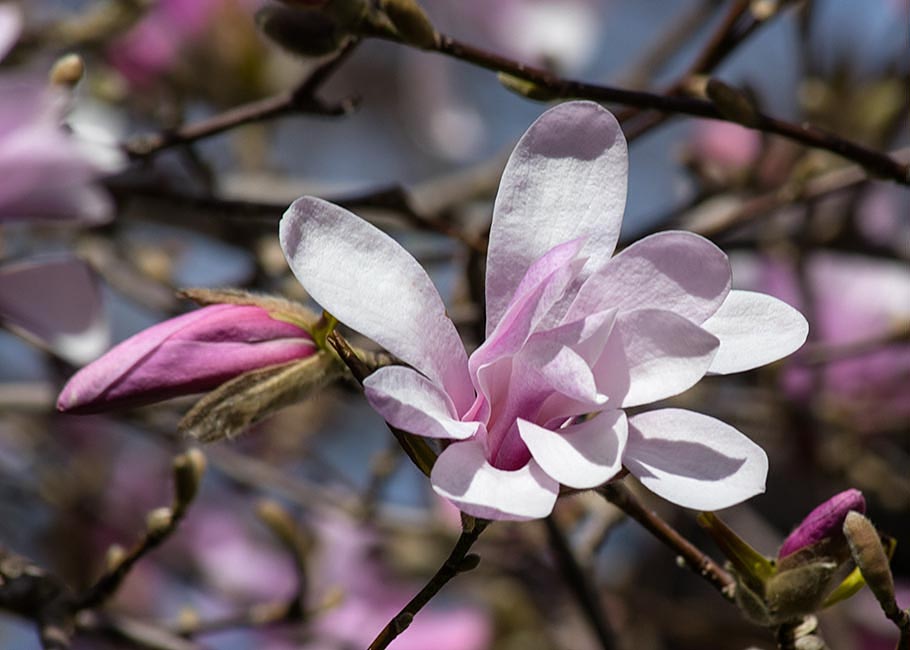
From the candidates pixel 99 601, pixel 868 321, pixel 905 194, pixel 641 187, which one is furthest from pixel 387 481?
pixel 641 187

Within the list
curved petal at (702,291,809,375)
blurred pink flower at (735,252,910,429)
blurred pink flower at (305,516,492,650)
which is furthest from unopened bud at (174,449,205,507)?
blurred pink flower at (735,252,910,429)

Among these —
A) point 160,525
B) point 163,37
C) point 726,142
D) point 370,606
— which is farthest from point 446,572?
point 726,142

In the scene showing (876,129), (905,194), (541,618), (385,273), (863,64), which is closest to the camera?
(385,273)

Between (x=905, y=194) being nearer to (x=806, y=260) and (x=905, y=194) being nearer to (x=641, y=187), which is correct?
(x=806, y=260)

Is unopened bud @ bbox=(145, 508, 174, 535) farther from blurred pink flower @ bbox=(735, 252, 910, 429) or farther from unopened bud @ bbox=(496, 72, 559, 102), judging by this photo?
blurred pink flower @ bbox=(735, 252, 910, 429)

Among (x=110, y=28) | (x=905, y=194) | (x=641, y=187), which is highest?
(x=110, y=28)

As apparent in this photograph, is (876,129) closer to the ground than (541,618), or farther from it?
farther from it

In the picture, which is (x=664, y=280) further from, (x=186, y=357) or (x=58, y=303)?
(x=58, y=303)

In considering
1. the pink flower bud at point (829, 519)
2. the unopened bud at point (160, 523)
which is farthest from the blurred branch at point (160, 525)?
the pink flower bud at point (829, 519)
